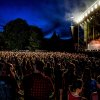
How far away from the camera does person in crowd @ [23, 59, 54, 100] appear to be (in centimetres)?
691

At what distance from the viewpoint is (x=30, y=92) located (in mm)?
6961

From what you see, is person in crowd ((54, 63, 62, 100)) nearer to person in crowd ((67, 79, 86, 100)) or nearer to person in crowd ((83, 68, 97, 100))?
person in crowd ((83, 68, 97, 100))

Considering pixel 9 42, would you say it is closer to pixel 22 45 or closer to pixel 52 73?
pixel 22 45

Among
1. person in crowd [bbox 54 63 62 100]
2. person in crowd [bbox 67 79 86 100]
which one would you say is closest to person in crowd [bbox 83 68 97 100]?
person in crowd [bbox 67 79 86 100]

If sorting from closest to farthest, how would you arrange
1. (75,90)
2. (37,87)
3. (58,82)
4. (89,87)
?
(75,90)
(37,87)
(89,87)
(58,82)

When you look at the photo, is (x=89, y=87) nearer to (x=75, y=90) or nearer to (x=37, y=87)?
(x=75, y=90)

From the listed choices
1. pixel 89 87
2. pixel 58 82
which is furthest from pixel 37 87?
pixel 58 82

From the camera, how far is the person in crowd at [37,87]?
272 inches

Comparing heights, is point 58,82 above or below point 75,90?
above

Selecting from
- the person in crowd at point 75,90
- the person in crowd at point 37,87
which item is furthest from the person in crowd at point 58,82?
the person in crowd at point 75,90

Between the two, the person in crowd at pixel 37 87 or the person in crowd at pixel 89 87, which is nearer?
the person in crowd at pixel 37 87

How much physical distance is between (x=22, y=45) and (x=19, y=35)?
363cm

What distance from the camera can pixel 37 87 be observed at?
7004 millimetres

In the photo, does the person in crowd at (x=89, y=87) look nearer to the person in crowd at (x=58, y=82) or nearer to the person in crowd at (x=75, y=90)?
the person in crowd at (x=75, y=90)
